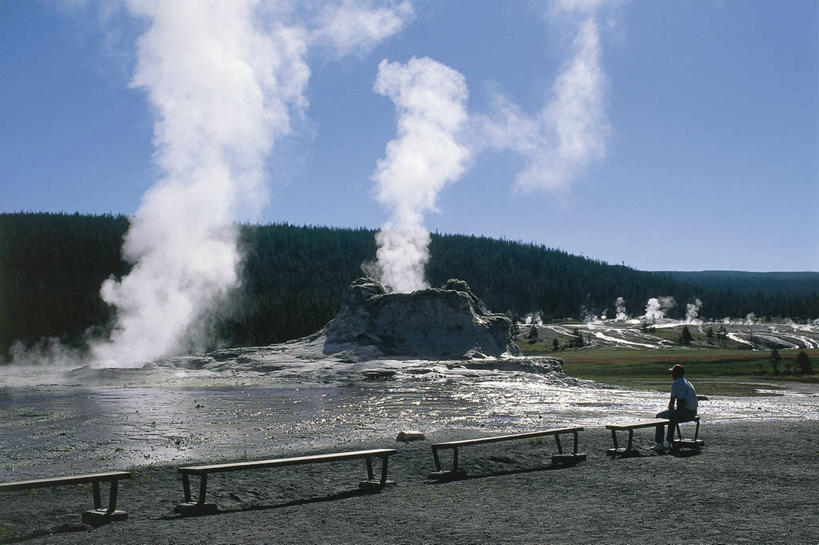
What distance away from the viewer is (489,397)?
144 ft

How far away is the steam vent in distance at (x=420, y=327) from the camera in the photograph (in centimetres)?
6812

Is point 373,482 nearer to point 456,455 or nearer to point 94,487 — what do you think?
point 456,455

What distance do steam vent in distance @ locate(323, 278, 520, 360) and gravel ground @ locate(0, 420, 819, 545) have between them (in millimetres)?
48556

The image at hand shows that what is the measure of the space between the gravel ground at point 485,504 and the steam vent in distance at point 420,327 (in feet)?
159

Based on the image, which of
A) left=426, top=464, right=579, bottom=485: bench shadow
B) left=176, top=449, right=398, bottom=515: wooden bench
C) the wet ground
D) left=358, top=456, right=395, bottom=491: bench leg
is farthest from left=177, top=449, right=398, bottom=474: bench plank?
the wet ground

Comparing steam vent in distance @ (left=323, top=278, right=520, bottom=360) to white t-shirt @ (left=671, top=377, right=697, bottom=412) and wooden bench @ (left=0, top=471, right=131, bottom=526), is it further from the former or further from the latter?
wooden bench @ (left=0, top=471, right=131, bottom=526)

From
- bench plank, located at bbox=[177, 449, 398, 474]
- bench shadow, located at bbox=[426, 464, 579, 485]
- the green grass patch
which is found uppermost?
bench plank, located at bbox=[177, 449, 398, 474]

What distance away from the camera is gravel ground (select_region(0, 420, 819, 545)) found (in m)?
11.2

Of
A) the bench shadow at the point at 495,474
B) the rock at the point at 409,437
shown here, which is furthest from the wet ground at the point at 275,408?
the bench shadow at the point at 495,474

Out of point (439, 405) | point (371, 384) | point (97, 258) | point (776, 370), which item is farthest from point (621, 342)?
point (97, 258)

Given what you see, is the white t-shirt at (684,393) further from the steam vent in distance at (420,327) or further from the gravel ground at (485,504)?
the steam vent in distance at (420,327)

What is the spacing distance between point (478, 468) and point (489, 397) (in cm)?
2646

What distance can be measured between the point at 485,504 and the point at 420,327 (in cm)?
5657

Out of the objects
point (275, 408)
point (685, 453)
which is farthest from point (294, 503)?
point (275, 408)
